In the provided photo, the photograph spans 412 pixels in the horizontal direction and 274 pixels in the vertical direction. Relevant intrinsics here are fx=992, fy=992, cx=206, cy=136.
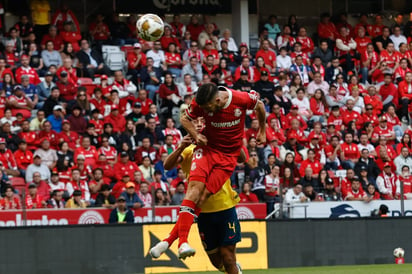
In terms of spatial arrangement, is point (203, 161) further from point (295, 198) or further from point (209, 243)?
point (295, 198)

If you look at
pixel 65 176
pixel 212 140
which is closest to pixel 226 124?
pixel 212 140

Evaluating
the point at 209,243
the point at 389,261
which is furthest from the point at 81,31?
the point at 209,243

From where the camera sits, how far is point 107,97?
23.0 meters

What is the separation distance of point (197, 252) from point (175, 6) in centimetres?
1190

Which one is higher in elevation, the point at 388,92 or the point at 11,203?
the point at 388,92

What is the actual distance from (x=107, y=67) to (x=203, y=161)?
13.8m

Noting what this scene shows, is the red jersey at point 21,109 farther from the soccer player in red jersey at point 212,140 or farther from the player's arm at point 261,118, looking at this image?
the soccer player in red jersey at point 212,140

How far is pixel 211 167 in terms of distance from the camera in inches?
427

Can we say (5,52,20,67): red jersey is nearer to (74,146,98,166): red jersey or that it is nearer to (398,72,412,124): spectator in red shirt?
(74,146,98,166): red jersey

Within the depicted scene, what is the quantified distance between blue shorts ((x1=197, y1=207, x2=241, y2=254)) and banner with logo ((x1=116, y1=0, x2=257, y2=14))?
55.4 ft

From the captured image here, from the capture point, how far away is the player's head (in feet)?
34.9

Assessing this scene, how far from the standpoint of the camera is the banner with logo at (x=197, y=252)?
1756cm

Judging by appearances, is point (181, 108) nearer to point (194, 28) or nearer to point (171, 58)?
point (171, 58)

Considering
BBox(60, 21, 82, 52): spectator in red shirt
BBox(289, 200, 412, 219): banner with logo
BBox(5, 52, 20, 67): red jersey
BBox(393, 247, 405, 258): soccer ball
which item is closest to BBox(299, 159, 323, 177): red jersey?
BBox(289, 200, 412, 219): banner with logo
